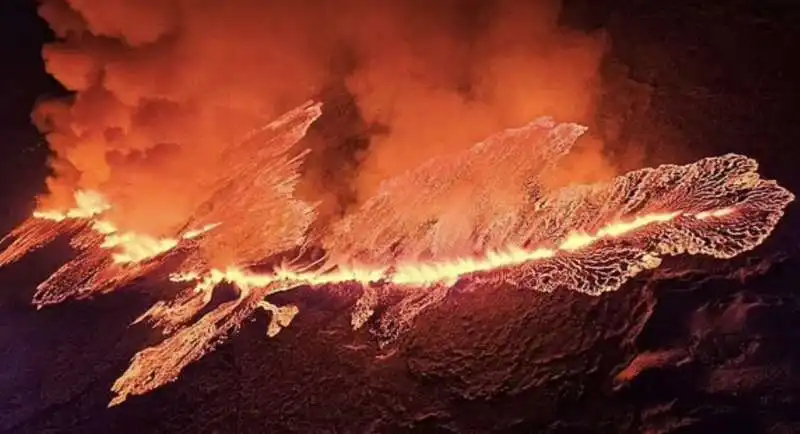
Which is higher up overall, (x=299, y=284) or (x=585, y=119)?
(x=585, y=119)

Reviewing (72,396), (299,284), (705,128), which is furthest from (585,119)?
(72,396)

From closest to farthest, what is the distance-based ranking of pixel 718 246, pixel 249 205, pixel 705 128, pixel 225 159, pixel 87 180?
pixel 718 246, pixel 705 128, pixel 249 205, pixel 225 159, pixel 87 180

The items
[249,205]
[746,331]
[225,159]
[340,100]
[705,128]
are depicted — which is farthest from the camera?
[225,159]

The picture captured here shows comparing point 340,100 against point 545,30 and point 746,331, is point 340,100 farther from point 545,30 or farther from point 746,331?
point 746,331

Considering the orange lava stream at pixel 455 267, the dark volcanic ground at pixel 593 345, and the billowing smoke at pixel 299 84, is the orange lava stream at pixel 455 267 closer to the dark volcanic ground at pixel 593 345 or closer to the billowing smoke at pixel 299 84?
the dark volcanic ground at pixel 593 345

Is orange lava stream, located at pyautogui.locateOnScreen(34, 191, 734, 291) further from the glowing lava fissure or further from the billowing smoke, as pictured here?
the billowing smoke

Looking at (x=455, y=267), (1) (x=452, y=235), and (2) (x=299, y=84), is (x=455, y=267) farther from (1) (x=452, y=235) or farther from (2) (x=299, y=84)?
(2) (x=299, y=84)

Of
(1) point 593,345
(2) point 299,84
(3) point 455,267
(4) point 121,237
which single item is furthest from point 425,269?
(4) point 121,237

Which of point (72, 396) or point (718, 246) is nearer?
point (718, 246)
